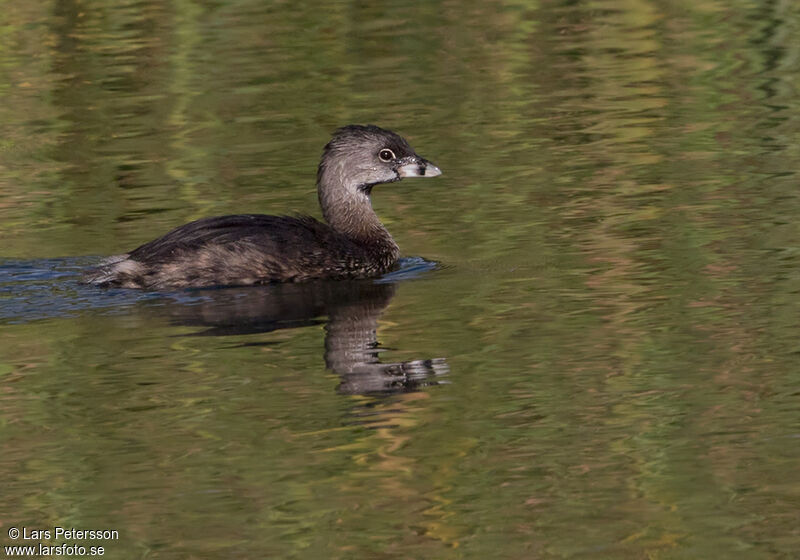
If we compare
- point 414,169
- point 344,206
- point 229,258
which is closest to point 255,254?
point 229,258

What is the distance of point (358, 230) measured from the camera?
12.4m

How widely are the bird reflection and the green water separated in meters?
0.03

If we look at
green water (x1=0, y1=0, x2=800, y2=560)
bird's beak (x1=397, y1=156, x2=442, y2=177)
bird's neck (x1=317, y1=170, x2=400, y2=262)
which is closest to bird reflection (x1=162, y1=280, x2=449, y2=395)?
green water (x1=0, y1=0, x2=800, y2=560)

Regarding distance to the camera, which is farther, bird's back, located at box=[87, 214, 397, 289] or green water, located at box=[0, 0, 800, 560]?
bird's back, located at box=[87, 214, 397, 289]

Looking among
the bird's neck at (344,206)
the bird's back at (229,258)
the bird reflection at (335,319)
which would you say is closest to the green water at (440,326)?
the bird reflection at (335,319)

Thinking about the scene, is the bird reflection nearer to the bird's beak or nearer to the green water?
the green water

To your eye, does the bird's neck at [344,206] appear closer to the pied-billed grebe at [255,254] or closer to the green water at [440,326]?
the pied-billed grebe at [255,254]

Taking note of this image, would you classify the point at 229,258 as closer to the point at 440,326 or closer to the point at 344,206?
the point at 344,206

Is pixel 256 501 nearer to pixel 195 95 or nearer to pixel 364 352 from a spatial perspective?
pixel 364 352

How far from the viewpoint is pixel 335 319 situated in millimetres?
10359

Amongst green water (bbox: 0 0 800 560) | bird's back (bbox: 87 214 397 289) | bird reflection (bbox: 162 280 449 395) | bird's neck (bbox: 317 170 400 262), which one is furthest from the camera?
bird's neck (bbox: 317 170 400 262)

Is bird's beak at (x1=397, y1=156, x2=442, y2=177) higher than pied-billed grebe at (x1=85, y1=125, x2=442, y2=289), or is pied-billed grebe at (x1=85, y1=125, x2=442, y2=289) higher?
bird's beak at (x1=397, y1=156, x2=442, y2=177)

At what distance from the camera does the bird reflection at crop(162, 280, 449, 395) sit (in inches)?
347

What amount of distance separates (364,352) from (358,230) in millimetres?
3133
